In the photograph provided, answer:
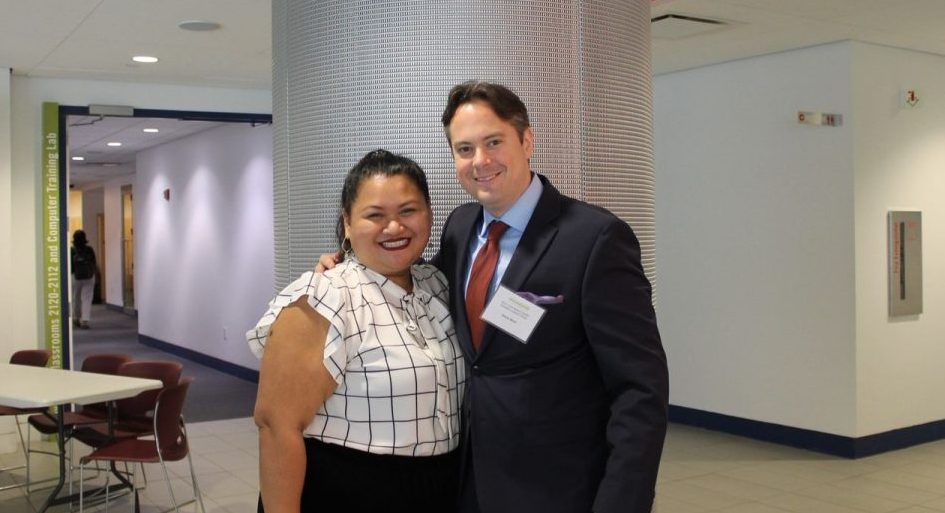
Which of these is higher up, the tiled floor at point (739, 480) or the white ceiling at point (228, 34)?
the white ceiling at point (228, 34)

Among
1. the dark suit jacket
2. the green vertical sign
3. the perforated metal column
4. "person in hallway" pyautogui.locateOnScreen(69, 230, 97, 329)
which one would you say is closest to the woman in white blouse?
the dark suit jacket

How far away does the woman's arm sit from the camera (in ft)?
7.15

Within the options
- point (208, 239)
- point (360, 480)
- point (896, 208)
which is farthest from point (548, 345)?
point (208, 239)

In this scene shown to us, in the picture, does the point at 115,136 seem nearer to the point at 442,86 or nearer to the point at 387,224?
the point at 442,86

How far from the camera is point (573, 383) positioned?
7.22 feet

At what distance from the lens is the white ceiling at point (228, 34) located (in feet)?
19.8

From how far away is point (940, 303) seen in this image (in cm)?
799

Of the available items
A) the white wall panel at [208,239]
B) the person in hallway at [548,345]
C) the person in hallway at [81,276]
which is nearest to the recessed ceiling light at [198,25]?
the white wall panel at [208,239]

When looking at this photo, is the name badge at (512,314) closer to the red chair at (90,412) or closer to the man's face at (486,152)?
the man's face at (486,152)

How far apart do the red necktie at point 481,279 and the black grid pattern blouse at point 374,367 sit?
110mm

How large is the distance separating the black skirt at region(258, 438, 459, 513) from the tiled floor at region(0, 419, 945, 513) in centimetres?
388

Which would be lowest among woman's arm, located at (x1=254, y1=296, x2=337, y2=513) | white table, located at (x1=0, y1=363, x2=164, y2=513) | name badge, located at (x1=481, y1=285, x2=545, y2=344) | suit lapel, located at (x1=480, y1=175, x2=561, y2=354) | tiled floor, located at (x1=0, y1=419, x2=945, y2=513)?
tiled floor, located at (x1=0, y1=419, x2=945, y2=513)

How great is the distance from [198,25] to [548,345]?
16.7ft

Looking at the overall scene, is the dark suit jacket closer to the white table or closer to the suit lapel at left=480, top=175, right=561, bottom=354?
the suit lapel at left=480, top=175, right=561, bottom=354
